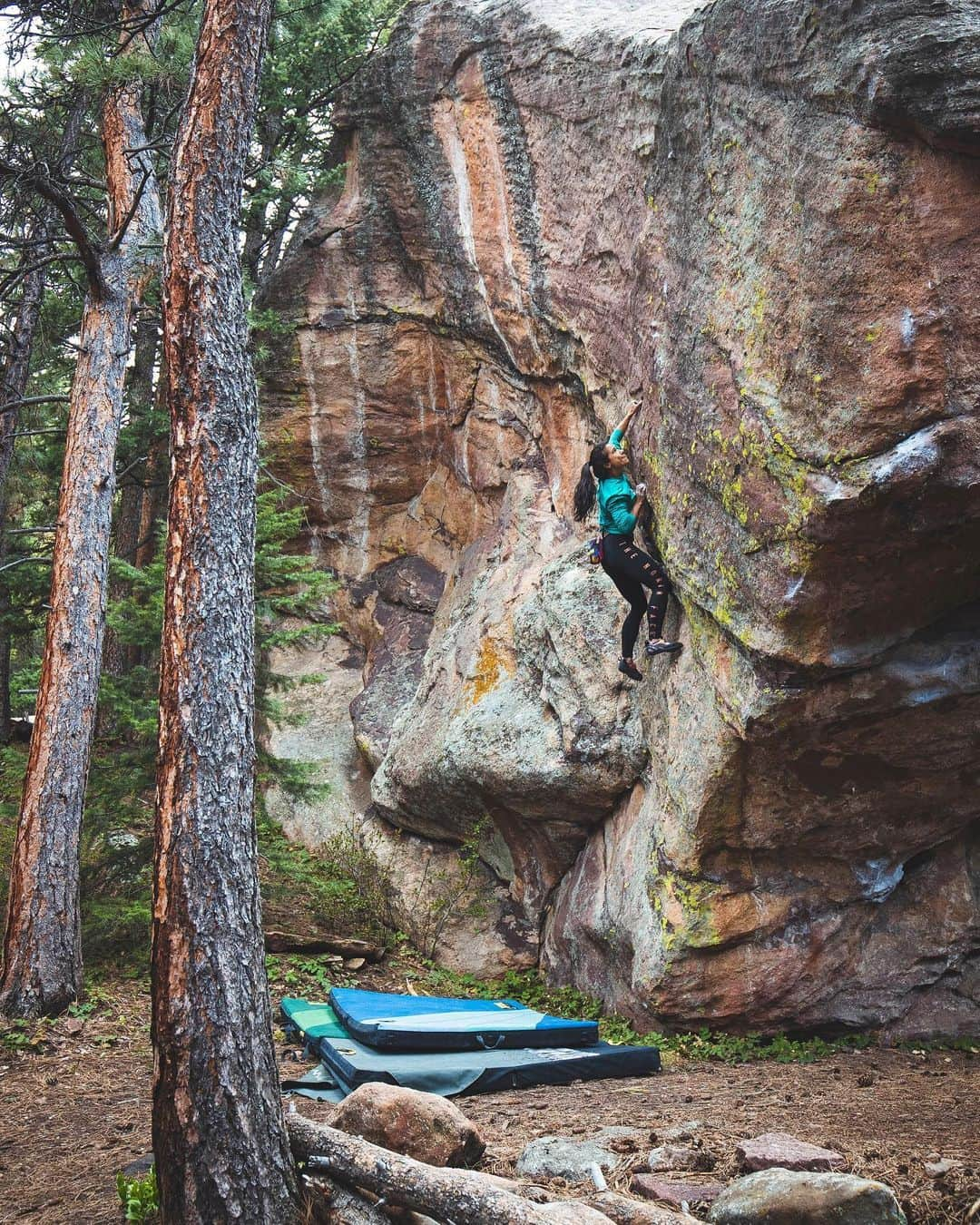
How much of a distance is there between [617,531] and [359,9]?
10.2 metres

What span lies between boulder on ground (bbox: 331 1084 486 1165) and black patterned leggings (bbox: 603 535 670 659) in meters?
4.40

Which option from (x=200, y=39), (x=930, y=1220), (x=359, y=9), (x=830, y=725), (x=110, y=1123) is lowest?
(x=110, y=1123)

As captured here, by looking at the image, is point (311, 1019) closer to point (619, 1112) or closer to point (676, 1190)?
point (619, 1112)

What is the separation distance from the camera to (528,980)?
32.1ft

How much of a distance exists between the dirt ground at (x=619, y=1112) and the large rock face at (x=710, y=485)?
112 centimetres

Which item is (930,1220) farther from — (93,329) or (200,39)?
(93,329)

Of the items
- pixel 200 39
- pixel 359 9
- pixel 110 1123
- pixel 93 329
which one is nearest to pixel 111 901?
pixel 110 1123

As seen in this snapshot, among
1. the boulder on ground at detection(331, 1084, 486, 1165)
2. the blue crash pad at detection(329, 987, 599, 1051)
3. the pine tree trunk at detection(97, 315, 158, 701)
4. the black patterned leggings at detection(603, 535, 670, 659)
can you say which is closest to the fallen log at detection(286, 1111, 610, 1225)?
the boulder on ground at detection(331, 1084, 486, 1165)

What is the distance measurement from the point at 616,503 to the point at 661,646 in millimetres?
1260

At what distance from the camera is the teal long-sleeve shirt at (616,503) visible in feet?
26.9

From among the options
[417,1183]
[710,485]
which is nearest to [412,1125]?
[417,1183]

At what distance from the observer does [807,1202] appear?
3602mm

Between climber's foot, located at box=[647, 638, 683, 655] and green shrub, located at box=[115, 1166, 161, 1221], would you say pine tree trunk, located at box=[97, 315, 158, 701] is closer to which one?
climber's foot, located at box=[647, 638, 683, 655]

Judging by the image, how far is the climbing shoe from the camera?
798cm
